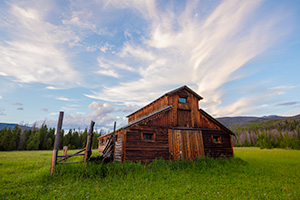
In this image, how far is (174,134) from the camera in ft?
54.4

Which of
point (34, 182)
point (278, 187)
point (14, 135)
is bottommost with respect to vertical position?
point (278, 187)

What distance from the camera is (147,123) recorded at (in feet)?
50.9

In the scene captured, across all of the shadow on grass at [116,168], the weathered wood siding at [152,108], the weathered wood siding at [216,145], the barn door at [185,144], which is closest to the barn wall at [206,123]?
the weathered wood siding at [216,145]

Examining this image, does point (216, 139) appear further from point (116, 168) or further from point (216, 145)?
point (116, 168)

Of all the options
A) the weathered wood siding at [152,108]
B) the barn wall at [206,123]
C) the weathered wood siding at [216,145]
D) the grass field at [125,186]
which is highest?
the weathered wood siding at [152,108]

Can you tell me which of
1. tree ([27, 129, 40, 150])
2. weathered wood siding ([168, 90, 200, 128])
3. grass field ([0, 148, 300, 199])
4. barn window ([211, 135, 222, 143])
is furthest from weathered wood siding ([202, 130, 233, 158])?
tree ([27, 129, 40, 150])

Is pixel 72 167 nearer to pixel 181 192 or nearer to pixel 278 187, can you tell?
pixel 181 192

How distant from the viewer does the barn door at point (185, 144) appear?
15969 millimetres

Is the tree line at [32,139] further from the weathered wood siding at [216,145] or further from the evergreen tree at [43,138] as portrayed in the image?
the weathered wood siding at [216,145]

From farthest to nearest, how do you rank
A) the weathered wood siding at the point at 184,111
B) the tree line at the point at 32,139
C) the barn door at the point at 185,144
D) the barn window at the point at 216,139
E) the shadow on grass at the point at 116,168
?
the tree line at the point at 32,139 < the barn window at the point at 216,139 < the weathered wood siding at the point at 184,111 < the barn door at the point at 185,144 < the shadow on grass at the point at 116,168

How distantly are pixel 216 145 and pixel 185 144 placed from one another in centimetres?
482

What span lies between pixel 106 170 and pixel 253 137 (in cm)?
9796

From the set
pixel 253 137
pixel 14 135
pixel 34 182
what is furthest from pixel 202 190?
pixel 253 137

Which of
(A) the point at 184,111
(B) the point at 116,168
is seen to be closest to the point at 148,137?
(B) the point at 116,168
